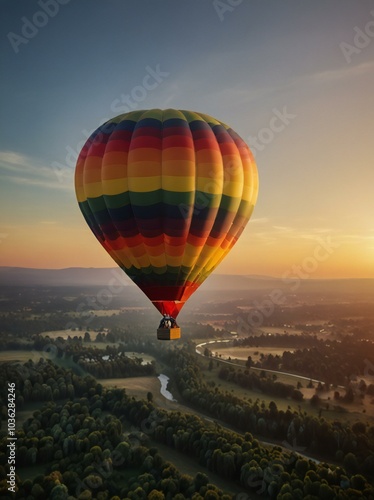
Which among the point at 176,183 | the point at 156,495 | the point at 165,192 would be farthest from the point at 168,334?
the point at 156,495

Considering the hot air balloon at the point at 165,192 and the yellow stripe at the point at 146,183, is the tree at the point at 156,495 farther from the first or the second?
the yellow stripe at the point at 146,183

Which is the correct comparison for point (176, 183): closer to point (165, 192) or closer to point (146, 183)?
point (165, 192)

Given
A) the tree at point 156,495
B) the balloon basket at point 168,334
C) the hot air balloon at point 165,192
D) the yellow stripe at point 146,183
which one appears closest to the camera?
the yellow stripe at point 146,183

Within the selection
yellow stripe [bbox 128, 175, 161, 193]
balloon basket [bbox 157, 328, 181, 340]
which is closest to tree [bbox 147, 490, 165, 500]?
balloon basket [bbox 157, 328, 181, 340]

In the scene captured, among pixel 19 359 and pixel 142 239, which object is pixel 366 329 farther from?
pixel 142 239

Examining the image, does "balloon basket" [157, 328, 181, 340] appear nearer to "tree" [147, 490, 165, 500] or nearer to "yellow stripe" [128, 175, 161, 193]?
"yellow stripe" [128, 175, 161, 193]

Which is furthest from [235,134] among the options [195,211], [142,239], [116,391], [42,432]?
[116,391]

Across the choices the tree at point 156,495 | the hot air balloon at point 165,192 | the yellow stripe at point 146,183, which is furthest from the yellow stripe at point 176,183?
the tree at point 156,495

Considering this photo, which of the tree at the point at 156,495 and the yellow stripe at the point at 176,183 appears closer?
the yellow stripe at the point at 176,183
